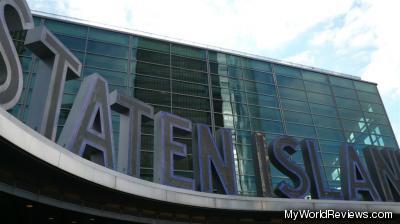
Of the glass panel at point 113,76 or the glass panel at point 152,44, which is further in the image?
the glass panel at point 152,44

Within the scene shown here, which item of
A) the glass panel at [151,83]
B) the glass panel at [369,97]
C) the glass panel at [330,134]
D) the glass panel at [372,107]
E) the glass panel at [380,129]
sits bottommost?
the glass panel at [330,134]

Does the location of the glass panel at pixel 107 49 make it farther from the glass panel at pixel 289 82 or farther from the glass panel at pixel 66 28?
the glass panel at pixel 289 82

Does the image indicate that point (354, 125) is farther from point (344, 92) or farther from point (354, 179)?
point (354, 179)

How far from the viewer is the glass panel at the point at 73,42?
3391 centimetres

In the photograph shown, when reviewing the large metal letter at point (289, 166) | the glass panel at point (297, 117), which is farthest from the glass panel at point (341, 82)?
the large metal letter at point (289, 166)

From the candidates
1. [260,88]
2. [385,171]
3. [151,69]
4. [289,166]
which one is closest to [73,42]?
[151,69]

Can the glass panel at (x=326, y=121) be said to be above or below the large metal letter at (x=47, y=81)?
above

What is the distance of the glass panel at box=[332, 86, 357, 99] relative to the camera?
143 ft

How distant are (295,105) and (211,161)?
22952mm

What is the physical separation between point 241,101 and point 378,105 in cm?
1686

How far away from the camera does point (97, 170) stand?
516 inches

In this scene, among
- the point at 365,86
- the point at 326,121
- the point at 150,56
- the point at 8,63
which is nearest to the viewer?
the point at 8,63

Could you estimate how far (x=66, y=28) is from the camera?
Result: 3466 centimetres

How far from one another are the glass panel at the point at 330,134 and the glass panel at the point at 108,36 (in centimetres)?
2019
